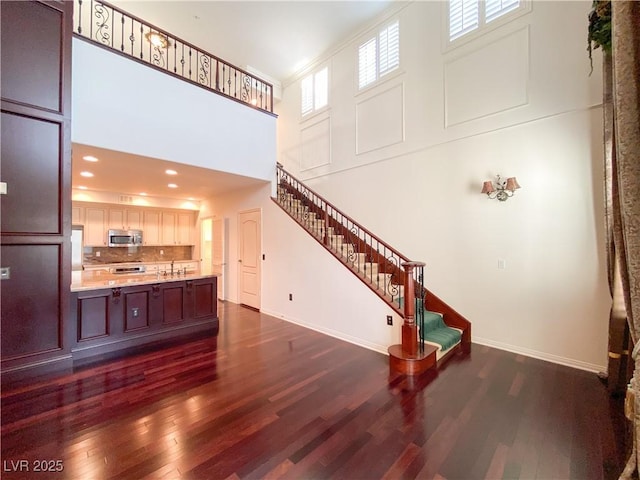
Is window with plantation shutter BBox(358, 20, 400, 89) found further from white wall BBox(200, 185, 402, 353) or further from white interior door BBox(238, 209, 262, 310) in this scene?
white interior door BBox(238, 209, 262, 310)

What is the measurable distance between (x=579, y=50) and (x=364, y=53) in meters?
3.63

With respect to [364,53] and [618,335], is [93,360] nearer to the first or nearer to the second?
[618,335]

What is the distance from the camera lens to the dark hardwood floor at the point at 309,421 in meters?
1.81

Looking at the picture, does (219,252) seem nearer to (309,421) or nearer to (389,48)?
(309,421)

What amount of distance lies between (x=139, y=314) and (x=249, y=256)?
256 cm

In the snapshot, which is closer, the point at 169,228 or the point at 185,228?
the point at 169,228

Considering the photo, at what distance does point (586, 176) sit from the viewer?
318 cm

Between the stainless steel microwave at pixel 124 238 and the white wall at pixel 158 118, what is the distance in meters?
3.92

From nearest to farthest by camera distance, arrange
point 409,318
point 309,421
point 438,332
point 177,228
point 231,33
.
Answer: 1. point 309,421
2. point 409,318
3. point 438,332
4. point 231,33
5. point 177,228

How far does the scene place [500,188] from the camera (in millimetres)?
3744

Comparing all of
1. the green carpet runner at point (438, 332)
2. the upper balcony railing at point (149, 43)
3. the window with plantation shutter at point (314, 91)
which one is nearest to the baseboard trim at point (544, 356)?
the green carpet runner at point (438, 332)

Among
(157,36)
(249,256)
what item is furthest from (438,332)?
(157,36)

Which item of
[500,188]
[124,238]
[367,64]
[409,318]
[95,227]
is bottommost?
[409,318]

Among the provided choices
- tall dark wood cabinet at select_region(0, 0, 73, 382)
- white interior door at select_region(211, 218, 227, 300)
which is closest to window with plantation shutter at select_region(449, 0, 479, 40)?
tall dark wood cabinet at select_region(0, 0, 73, 382)
